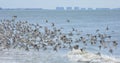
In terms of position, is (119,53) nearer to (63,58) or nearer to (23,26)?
(63,58)

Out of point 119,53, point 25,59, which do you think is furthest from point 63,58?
point 119,53

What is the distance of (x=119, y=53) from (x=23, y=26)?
604 inches

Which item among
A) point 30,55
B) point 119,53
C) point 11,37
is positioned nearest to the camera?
point 30,55

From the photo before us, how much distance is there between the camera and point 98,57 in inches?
1539

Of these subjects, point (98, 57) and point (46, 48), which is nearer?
point (98, 57)

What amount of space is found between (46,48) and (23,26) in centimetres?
1140

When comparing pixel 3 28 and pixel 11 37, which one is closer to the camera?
pixel 11 37

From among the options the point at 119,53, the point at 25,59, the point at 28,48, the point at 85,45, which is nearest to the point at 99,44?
the point at 85,45

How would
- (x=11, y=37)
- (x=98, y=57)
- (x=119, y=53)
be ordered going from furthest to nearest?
(x=11, y=37)
(x=119, y=53)
(x=98, y=57)

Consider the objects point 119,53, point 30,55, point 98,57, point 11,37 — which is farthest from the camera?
point 11,37

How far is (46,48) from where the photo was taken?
1767 inches

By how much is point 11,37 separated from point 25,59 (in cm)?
896

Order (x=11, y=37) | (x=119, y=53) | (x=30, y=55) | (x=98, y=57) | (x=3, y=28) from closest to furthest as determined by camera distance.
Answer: (x=98, y=57), (x=30, y=55), (x=119, y=53), (x=11, y=37), (x=3, y=28)

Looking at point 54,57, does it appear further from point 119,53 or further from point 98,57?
point 119,53
